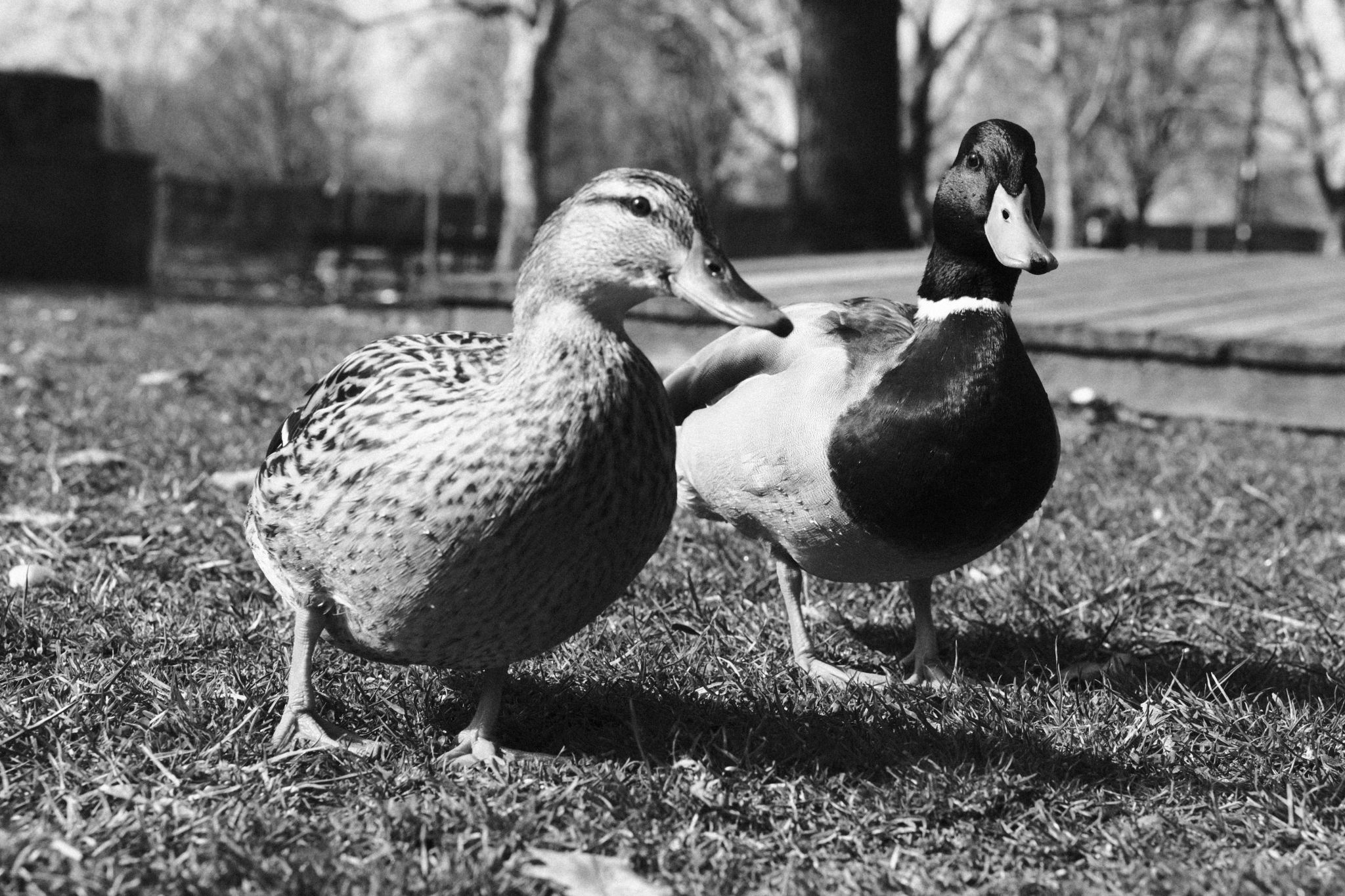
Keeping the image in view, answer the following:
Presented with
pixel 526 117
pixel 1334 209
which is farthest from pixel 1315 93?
pixel 526 117

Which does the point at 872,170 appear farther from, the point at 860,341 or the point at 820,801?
the point at 820,801

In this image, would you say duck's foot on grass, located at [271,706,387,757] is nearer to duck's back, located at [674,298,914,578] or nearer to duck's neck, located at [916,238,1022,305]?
duck's back, located at [674,298,914,578]

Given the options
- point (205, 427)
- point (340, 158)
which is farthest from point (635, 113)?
point (205, 427)

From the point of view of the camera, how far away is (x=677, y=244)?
2096 mm

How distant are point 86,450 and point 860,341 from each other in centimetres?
309

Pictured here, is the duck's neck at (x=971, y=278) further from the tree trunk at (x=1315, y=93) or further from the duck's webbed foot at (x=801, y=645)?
the tree trunk at (x=1315, y=93)

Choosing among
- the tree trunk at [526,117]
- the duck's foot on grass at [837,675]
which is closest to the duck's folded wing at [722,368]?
the duck's foot on grass at [837,675]

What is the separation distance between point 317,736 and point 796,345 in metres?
1.35

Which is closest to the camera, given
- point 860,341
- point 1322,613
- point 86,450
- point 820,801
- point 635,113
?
point 820,801

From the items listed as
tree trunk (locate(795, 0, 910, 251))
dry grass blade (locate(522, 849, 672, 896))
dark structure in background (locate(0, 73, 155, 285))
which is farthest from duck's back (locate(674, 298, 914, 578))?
dark structure in background (locate(0, 73, 155, 285))

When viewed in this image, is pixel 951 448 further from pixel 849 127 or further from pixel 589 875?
pixel 849 127

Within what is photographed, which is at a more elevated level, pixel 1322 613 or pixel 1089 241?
pixel 1089 241

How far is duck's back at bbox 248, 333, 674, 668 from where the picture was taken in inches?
84.0

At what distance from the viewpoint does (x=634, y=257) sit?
2133mm
